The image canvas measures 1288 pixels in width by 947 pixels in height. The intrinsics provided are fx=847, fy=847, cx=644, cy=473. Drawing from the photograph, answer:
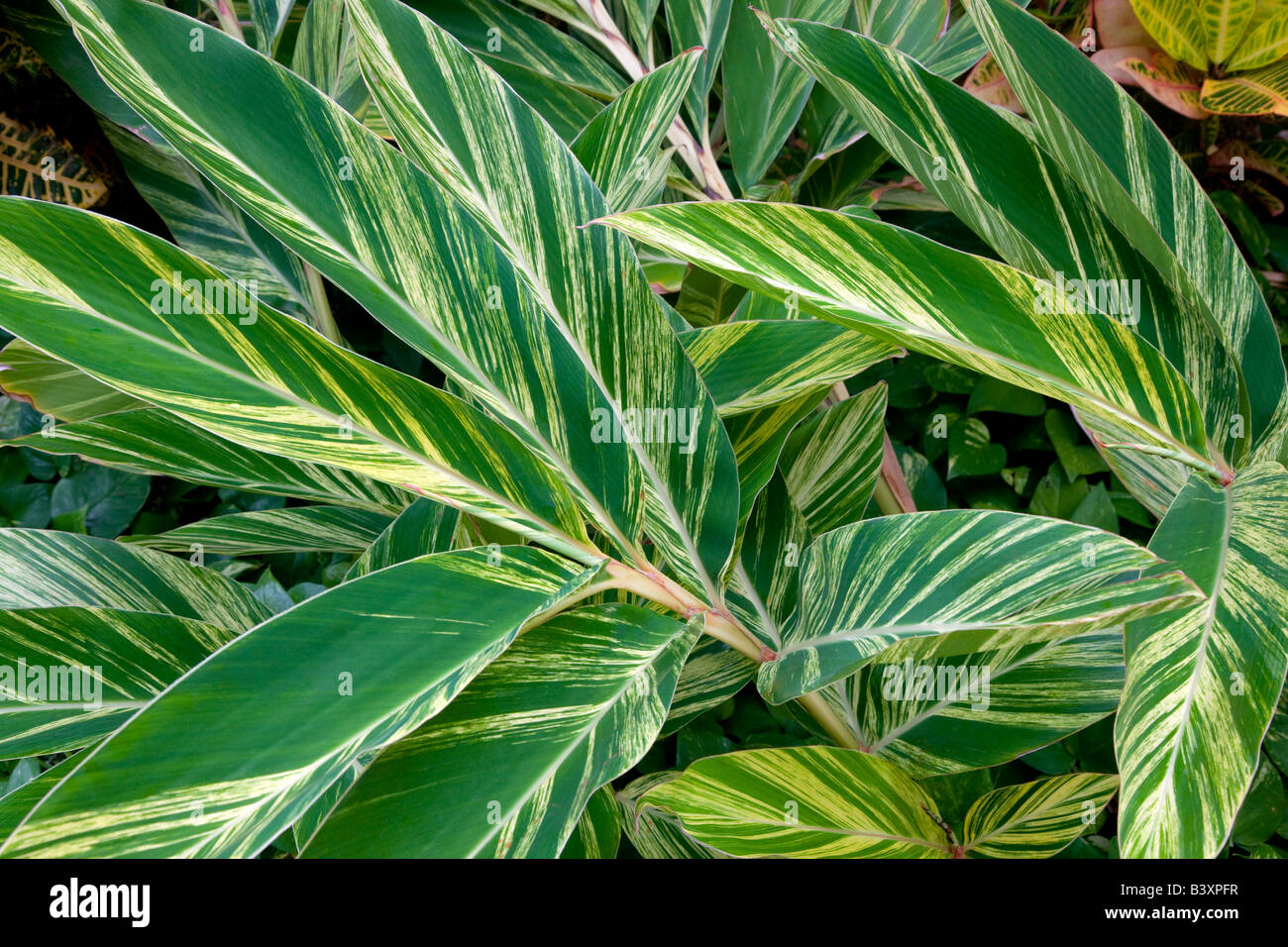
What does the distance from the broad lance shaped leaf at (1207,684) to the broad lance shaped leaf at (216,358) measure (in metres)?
0.36

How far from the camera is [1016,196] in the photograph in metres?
0.56

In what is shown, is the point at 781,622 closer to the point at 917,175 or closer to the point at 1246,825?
the point at 917,175

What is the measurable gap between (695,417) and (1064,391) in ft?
0.69

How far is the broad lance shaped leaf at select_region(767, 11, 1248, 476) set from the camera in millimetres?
527

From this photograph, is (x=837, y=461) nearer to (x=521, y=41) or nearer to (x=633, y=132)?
(x=633, y=132)

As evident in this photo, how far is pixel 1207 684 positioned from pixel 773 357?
32 cm

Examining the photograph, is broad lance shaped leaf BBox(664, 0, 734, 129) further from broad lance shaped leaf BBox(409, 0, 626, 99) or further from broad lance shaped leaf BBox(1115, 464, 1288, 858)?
broad lance shaped leaf BBox(1115, 464, 1288, 858)

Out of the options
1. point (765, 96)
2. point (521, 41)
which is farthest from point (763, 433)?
point (521, 41)

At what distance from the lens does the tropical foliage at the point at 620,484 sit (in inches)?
16.1

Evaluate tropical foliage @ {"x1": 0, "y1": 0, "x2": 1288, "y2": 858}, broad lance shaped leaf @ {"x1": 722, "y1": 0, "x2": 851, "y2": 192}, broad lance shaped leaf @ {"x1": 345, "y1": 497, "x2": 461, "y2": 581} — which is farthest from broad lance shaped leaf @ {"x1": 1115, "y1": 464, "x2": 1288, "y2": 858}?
broad lance shaped leaf @ {"x1": 722, "y1": 0, "x2": 851, "y2": 192}

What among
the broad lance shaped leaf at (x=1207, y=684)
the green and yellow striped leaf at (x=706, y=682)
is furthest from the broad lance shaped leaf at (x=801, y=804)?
the broad lance shaped leaf at (x=1207, y=684)

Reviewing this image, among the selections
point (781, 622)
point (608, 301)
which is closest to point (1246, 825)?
point (781, 622)
